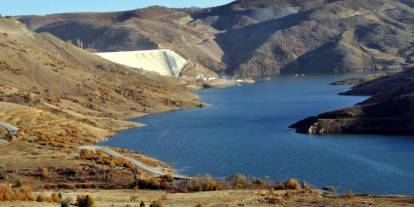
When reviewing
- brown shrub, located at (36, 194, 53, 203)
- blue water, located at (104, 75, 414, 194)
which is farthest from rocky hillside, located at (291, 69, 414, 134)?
brown shrub, located at (36, 194, 53, 203)

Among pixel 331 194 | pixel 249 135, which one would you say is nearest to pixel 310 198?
pixel 331 194

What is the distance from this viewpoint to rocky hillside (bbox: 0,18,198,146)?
87375 mm

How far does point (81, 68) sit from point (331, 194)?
9735 cm

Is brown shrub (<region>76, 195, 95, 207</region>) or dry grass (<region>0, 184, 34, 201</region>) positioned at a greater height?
dry grass (<region>0, 184, 34, 201</region>)

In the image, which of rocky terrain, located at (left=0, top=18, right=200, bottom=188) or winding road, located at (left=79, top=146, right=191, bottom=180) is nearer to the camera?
rocky terrain, located at (left=0, top=18, right=200, bottom=188)

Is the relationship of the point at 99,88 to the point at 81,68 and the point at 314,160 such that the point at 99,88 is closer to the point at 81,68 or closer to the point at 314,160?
the point at 81,68

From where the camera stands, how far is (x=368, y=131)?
90.2 meters

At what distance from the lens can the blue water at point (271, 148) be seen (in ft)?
194

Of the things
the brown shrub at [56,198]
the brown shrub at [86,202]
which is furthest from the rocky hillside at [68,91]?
the brown shrub at [86,202]

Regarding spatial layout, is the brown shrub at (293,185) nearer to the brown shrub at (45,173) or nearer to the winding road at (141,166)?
the winding road at (141,166)

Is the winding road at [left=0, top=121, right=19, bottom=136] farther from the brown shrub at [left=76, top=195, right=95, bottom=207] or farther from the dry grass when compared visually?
the brown shrub at [left=76, top=195, right=95, bottom=207]

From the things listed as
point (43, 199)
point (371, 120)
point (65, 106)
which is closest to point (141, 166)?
point (43, 199)

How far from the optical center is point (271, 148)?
74562 millimetres

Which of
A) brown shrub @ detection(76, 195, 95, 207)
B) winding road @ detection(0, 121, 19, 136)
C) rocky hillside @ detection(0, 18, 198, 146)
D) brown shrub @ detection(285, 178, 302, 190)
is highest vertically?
rocky hillside @ detection(0, 18, 198, 146)
